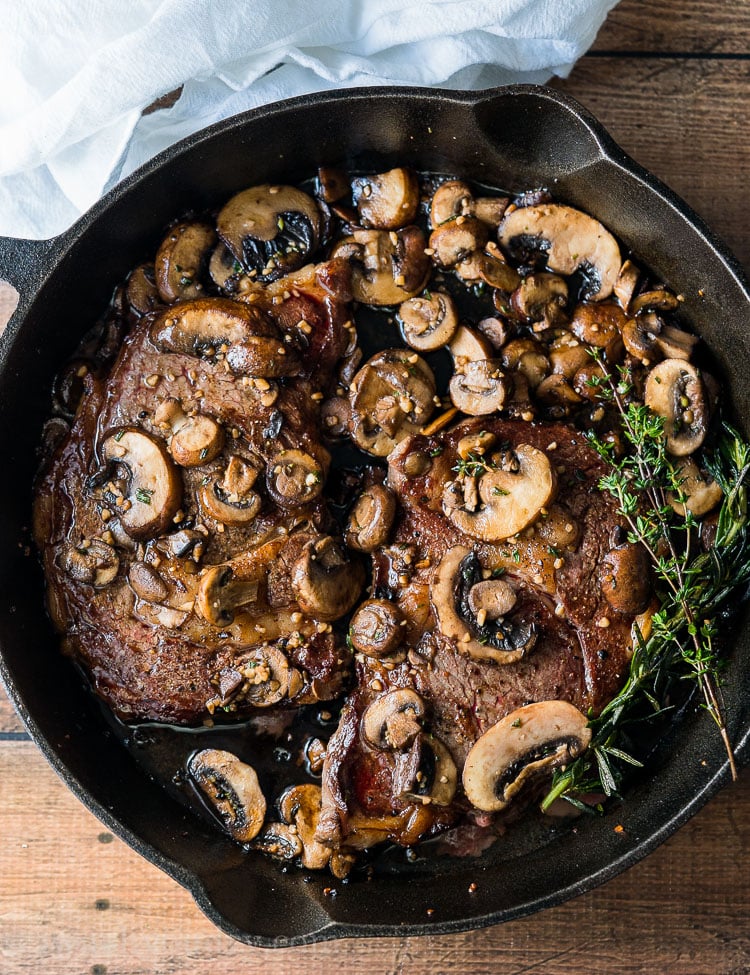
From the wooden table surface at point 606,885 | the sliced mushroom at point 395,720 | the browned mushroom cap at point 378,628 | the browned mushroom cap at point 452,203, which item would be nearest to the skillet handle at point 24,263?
the browned mushroom cap at point 452,203

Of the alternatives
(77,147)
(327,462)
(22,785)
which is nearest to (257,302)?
(327,462)

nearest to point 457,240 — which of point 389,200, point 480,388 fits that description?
point 389,200

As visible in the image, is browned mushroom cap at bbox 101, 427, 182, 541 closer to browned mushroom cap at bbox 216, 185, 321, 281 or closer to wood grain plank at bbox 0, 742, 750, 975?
browned mushroom cap at bbox 216, 185, 321, 281

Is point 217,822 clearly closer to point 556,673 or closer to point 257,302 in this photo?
point 556,673

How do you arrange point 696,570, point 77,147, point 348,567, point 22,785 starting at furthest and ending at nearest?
1. point 22,785
2. point 77,147
3. point 348,567
4. point 696,570

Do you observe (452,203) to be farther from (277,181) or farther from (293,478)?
(293,478)
